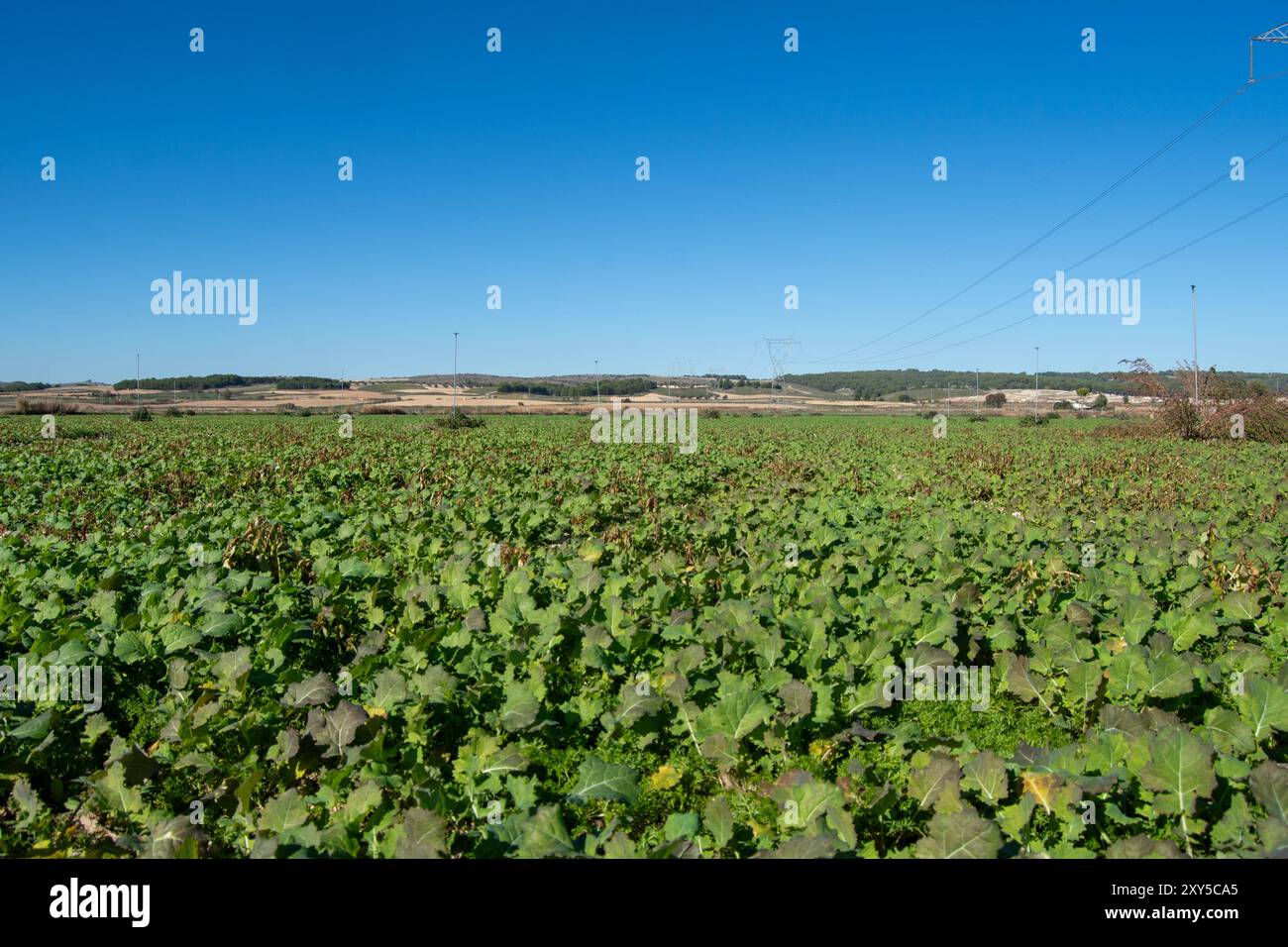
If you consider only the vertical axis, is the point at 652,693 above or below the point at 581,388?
below

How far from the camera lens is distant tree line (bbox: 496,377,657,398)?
4705 inches

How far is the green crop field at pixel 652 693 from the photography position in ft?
10.6

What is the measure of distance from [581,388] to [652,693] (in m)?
133

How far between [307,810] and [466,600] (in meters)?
2.70

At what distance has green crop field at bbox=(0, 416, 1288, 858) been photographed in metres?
3.22

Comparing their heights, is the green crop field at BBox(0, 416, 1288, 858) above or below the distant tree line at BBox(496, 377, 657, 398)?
below

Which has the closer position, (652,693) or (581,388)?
(652,693)

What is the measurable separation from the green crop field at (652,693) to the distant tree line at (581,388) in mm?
106003

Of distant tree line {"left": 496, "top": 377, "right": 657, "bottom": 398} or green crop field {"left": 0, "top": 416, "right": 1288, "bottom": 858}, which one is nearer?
green crop field {"left": 0, "top": 416, "right": 1288, "bottom": 858}

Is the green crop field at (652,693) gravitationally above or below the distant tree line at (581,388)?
below

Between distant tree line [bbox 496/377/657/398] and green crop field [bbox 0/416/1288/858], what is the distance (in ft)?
348

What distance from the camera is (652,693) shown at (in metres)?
4.36

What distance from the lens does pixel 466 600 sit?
6.02 metres
